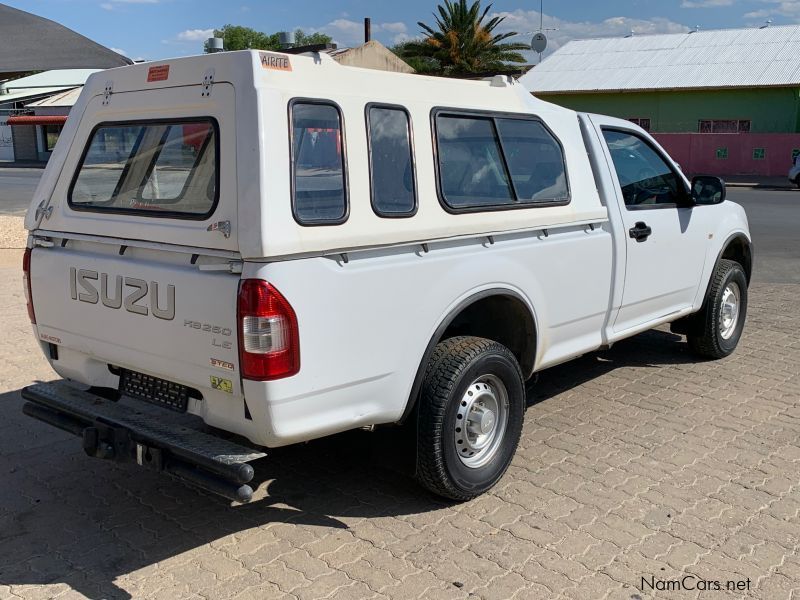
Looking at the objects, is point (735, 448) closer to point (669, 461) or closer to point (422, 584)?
point (669, 461)

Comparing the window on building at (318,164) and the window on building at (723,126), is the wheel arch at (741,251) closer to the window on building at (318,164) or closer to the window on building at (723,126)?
the window on building at (318,164)

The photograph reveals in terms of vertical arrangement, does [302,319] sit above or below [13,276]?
above

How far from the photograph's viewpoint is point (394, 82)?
155 inches

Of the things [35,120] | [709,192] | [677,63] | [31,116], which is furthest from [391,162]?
[31,116]

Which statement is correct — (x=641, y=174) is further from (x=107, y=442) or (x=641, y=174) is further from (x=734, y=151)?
(x=734, y=151)

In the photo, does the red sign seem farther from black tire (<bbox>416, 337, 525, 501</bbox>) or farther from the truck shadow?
the truck shadow

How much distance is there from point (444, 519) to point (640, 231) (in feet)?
8.09

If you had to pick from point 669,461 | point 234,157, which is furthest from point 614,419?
point 234,157

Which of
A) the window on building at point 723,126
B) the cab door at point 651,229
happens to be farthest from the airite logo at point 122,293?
the window on building at point 723,126

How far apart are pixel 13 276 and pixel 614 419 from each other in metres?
8.13

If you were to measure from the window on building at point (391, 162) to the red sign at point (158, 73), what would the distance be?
0.96 metres

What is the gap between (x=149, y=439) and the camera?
358 centimetres
